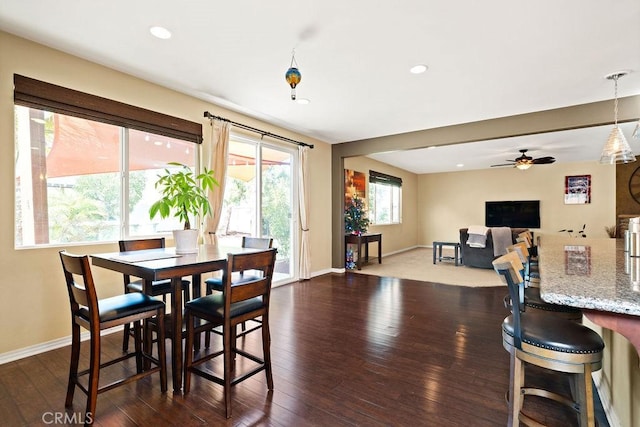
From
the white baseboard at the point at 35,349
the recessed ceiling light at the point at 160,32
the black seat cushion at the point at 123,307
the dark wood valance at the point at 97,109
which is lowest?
the white baseboard at the point at 35,349

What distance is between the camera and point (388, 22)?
2260mm

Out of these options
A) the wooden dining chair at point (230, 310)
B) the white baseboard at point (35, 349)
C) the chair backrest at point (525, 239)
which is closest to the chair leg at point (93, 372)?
the wooden dining chair at point (230, 310)

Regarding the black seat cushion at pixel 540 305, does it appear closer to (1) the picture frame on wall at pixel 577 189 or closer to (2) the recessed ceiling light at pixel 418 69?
(2) the recessed ceiling light at pixel 418 69

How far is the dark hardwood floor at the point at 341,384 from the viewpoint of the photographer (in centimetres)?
175

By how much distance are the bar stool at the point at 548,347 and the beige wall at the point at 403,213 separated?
562 centimetres

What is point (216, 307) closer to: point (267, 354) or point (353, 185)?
point (267, 354)

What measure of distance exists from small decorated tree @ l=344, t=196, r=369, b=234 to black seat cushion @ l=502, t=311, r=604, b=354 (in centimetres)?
499

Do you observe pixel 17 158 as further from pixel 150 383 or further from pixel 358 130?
pixel 358 130

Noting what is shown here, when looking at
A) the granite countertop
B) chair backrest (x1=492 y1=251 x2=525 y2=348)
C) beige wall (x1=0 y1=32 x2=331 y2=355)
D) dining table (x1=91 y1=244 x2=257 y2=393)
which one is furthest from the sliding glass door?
the granite countertop

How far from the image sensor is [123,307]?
1823 millimetres

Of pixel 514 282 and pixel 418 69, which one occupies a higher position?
pixel 418 69

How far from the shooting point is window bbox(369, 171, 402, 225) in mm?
8000

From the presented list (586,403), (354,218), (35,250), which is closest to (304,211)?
(354,218)

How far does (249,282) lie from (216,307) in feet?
0.90
